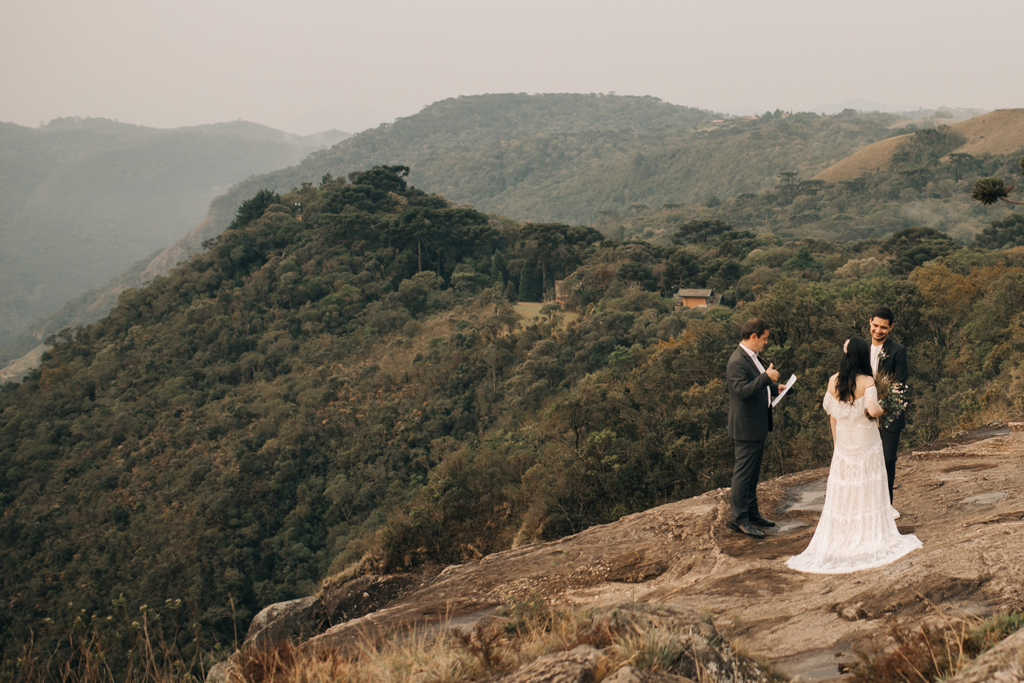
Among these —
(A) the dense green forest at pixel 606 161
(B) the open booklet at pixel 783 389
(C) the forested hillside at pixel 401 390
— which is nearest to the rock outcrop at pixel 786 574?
(B) the open booklet at pixel 783 389

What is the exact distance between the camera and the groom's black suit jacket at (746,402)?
482 cm

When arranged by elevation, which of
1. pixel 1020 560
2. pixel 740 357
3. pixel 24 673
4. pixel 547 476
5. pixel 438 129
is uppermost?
pixel 438 129

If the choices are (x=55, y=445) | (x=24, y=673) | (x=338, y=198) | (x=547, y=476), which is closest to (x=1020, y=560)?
(x=24, y=673)

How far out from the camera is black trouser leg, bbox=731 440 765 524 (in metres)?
4.96

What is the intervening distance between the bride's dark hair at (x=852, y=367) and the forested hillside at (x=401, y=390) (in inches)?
187

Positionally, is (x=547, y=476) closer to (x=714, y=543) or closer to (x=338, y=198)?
(x=714, y=543)

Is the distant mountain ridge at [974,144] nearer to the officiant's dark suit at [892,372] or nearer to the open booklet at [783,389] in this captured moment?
the officiant's dark suit at [892,372]

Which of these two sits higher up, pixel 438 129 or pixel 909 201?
pixel 438 129

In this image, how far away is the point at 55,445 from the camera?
1286 inches

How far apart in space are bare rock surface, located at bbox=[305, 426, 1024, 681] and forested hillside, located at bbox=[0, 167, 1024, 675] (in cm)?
230

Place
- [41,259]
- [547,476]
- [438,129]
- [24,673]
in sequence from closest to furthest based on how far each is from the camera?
[24,673] → [547,476] → [41,259] → [438,129]

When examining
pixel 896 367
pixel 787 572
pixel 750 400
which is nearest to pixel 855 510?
pixel 787 572

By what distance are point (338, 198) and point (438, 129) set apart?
15301 centimetres

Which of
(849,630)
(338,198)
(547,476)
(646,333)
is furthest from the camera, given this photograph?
(338,198)
